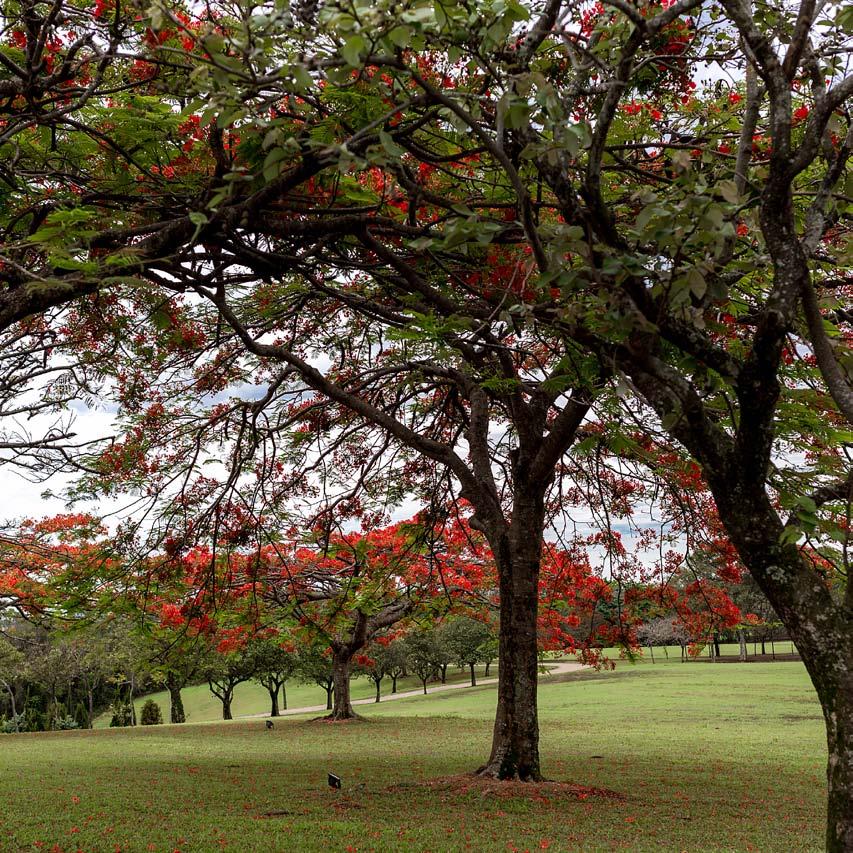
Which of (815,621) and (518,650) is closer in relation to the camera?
(815,621)

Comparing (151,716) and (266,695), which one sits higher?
(151,716)

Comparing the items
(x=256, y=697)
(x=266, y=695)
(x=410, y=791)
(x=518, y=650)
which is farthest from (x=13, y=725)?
(x=518, y=650)

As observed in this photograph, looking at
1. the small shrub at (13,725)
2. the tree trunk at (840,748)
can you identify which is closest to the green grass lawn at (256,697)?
the small shrub at (13,725)

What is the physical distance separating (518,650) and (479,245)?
192 inches

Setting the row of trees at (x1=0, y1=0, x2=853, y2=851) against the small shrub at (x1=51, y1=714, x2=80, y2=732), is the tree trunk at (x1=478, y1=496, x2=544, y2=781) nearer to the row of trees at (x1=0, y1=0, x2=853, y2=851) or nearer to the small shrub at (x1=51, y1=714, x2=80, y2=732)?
the row of trees at (x1=0, y1=0, x2=853, y2=851)

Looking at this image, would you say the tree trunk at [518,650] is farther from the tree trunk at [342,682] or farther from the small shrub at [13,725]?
the small shrub at [13,725]

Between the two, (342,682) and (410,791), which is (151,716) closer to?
(342,682)

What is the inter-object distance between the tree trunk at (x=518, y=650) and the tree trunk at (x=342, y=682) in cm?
1270

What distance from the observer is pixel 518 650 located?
28.3 feet

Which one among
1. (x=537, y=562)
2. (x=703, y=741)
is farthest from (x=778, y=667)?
(x=537, y=562)

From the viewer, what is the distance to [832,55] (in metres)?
4.26

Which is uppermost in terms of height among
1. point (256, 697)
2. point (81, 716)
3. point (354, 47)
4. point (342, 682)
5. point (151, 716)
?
point (354, 47)

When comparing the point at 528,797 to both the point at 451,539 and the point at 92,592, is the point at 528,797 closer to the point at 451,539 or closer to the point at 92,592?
the point at 92,592

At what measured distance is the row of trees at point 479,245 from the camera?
3.39 metres
